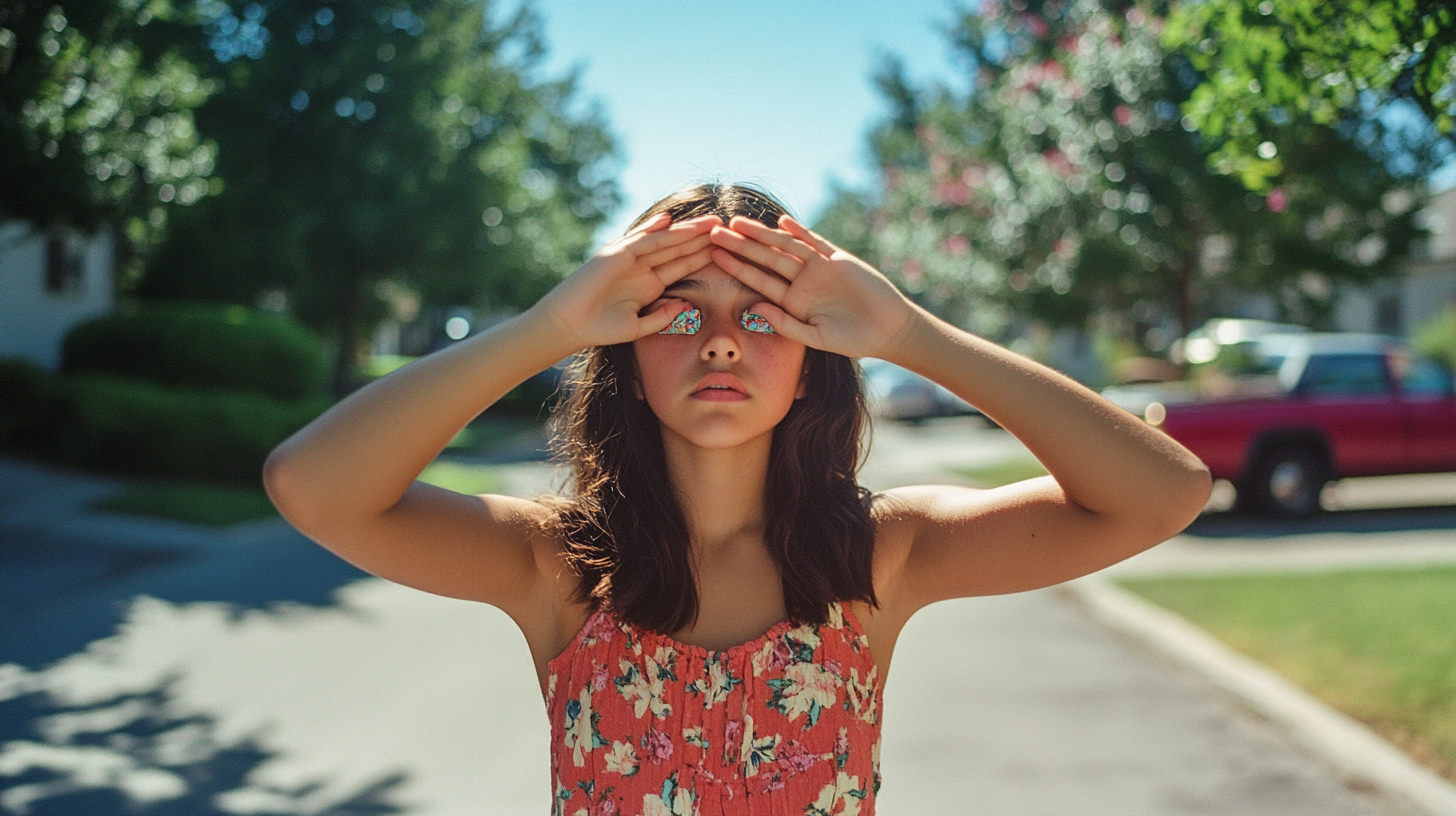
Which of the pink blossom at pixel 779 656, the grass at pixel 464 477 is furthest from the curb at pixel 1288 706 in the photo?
the grass at pixel 464 477

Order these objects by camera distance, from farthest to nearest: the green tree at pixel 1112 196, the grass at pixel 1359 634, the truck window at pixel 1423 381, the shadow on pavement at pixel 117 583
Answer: the truck window at pixel 1423 381
the green tree at pixel 1112 196
the shadow on pavement at pixel 117 583
the grass at pixel 1359 634

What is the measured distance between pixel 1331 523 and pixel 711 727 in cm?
1172

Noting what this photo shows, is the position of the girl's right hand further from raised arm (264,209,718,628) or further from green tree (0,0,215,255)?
Result: green tree (0,0,215,255)

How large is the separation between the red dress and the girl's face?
14.5 inches

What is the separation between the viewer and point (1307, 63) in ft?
10.5

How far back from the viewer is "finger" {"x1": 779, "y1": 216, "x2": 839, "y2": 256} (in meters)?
1.89

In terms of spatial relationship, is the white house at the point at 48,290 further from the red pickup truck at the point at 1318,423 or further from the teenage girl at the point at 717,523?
the teenage girl at the point at 717,523

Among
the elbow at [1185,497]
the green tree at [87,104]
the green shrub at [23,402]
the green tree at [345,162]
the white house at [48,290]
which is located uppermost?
the green tree at [345,162]

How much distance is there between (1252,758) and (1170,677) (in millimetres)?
1460

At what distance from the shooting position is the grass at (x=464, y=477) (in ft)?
47.8

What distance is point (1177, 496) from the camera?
1914mm

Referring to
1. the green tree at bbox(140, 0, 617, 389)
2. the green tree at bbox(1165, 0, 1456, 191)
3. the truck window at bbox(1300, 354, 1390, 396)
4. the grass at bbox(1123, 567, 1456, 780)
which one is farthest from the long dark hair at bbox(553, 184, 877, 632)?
the green tree at bbox(140, 0, 617, 389)

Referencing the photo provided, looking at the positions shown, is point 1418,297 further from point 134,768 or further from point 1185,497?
point 1185,497

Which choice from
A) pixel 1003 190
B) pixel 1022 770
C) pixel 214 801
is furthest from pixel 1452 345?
pixel 214 801
